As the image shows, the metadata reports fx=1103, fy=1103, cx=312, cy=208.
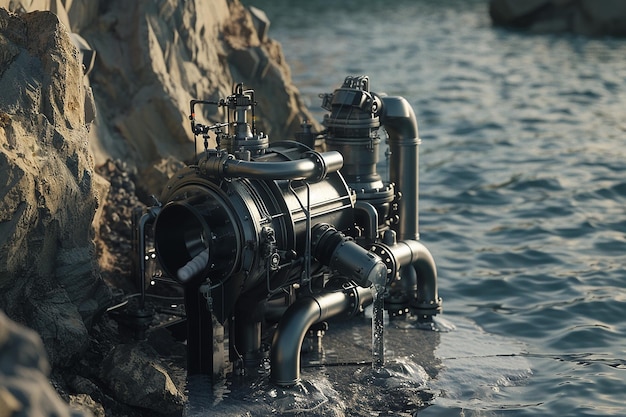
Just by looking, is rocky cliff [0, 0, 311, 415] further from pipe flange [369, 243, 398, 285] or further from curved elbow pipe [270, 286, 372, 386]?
pipe flange [369, 243, 398, 285]

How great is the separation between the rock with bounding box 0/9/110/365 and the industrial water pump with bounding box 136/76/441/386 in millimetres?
786

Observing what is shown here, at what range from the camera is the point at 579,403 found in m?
11.0

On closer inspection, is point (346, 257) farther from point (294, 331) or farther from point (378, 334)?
point (378, 334)

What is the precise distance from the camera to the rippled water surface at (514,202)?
11508 millimetres

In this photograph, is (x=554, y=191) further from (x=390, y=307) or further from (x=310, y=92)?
(x=310, y=92)

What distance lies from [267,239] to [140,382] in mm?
1712

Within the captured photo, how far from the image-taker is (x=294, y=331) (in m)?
10.3

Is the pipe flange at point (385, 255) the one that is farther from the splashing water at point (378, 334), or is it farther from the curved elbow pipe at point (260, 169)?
the curved elbow pipe at point (260, 169)

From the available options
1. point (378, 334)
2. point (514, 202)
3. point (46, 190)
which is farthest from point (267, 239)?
point (514, 202)

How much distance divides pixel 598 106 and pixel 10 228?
1867 cm

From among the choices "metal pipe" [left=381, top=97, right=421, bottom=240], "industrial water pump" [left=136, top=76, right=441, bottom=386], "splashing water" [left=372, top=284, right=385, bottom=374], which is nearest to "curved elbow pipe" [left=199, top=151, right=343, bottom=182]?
"industrial water pump" [left=136, top=76, right=441, bottom=386]

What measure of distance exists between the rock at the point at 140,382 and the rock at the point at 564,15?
97.1ft

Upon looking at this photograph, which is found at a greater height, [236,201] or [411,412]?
[236,201]

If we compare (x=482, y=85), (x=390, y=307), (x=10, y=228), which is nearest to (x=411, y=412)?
(x=390, y=307)
